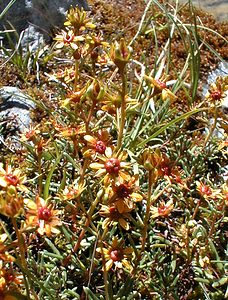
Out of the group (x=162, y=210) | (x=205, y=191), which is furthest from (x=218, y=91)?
(x=162, y=210)

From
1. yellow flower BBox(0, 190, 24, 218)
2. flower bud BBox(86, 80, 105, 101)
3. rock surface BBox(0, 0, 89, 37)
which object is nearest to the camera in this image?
yellow flower BBox(0, 190, 24, 218)

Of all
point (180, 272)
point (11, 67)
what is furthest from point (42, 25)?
point (180, 272)

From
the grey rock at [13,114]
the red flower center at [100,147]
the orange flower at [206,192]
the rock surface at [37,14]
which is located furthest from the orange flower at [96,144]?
the rock surface at [37,14]

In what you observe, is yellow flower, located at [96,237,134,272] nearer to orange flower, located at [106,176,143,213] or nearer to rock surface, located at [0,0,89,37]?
orange flower, located at [106,176,143,213]

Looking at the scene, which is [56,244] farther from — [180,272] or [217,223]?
[217,223]

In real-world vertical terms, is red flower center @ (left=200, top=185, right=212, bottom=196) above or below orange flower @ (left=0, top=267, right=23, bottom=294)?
above

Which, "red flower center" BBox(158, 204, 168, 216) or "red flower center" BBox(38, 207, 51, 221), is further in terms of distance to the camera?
"red flower center" BBox(158, 204, 168, 216)

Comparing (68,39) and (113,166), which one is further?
(68,39)

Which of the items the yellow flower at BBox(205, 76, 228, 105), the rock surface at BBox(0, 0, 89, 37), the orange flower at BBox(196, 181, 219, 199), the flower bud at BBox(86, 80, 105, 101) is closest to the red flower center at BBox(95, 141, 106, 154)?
the flower bud at BBox(86, 80, 105, 101)

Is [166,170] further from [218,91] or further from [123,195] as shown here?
[218,91]
